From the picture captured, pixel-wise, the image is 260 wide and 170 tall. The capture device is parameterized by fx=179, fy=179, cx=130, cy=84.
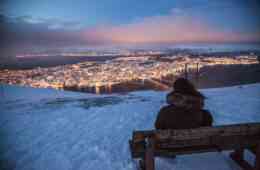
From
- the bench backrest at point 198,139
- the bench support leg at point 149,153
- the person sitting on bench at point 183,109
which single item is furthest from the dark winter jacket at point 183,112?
the bench support leg at point 149,153

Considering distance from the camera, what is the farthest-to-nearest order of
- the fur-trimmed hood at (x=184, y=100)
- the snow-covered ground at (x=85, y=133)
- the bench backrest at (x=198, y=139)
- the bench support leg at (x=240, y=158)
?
the snow-covered ground at (x=85, y=133)
the bench support leg at (x=240, y=158)
the fur-trimmed hood at (x=184, y=100)
the bench backrest at (x=198, y=139)

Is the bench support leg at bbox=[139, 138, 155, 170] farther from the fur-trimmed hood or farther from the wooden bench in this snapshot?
the fur-trimmed hood

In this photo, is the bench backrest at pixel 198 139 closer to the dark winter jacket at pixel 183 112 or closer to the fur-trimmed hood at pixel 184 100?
the dark winter jacket at pixel 183 112

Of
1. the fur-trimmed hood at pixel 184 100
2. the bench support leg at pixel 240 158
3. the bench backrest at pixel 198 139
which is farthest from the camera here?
the bench support leg at pixel 240 158

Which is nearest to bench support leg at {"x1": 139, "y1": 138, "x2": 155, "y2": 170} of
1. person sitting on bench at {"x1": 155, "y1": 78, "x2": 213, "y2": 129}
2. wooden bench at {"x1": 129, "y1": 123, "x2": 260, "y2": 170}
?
wooden bench at {"x1": 129, "y1": 123, "x2": 260, "y2": 170}

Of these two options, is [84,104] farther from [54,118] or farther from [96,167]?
[96,167]

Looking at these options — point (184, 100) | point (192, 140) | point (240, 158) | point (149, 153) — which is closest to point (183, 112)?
point (184, 100)

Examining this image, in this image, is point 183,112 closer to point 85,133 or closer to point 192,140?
point 192,140

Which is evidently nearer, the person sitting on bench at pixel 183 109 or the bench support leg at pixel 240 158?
the person sitting on bench at pixel 183 109
